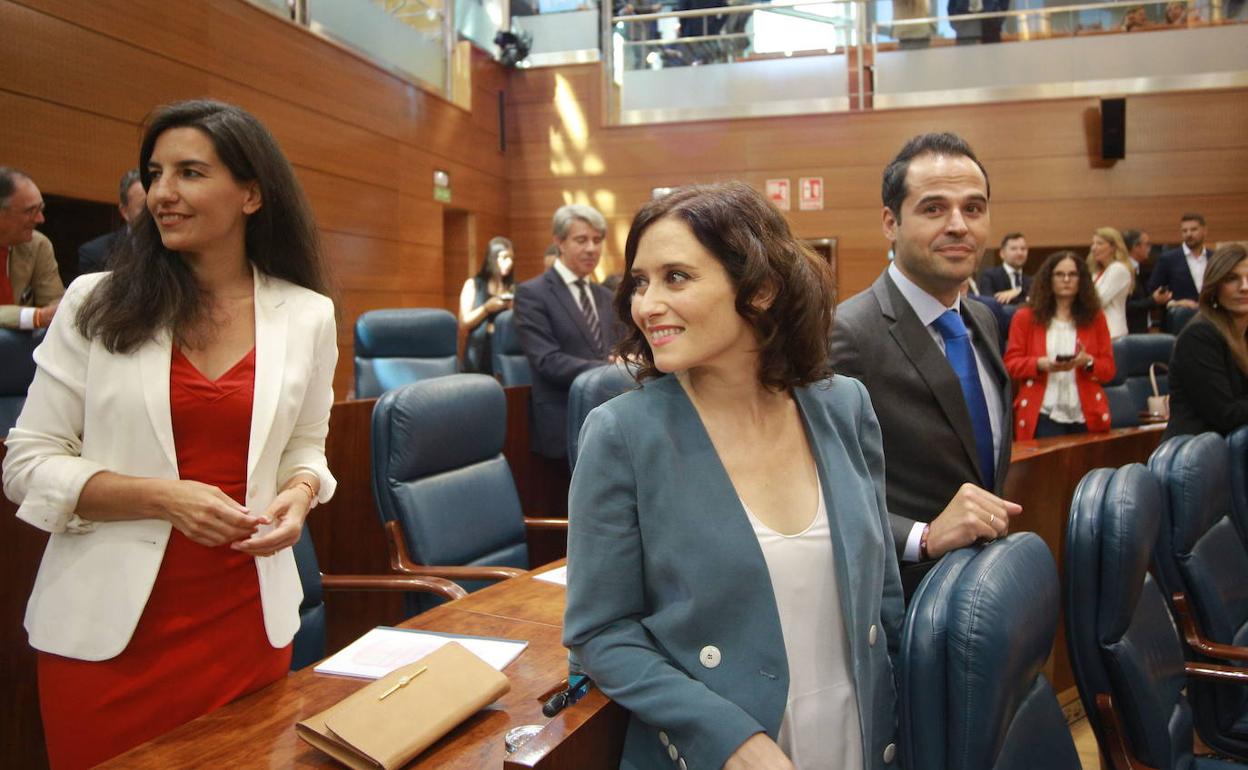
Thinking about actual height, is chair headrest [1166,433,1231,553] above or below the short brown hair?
below

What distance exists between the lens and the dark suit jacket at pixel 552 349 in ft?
12.1

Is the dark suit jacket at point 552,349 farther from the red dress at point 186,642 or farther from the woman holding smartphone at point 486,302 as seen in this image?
the red dress at point 186,642

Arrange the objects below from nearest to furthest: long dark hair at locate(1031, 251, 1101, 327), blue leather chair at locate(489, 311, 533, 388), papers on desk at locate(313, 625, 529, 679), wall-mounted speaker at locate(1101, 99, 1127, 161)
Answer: papers on desk at locate(313, 625, 529, 679)
long dark hair at locate(1031, 251, 1101, 327)
blue leather chair at locate(489, 311, 533, 388)
wall-mounted speaker at locate(1101, 99, 1127, 161)

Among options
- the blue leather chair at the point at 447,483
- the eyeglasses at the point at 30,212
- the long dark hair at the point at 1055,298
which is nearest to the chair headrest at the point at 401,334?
the eyeglasses at the point at 30,212

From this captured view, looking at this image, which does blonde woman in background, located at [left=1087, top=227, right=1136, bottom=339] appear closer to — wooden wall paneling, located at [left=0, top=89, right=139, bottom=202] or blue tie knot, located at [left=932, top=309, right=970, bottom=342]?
blue tie knot, located at [left=932, top=309, right=970, bottom=342]

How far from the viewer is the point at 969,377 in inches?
73.4

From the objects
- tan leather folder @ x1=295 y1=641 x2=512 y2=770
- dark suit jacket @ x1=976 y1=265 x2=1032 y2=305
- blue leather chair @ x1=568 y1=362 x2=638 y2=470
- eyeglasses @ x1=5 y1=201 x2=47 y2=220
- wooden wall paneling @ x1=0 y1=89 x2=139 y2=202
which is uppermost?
wooden wall paneling @ x1=0 y1=89 x2=139 y2=202

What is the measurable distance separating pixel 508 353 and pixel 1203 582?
359 centimetres

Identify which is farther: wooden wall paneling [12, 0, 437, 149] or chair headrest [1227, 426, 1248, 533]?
wooden wall paneling [12, 0, 437, 149]

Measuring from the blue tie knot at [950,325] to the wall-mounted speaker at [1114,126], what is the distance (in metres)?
6.40

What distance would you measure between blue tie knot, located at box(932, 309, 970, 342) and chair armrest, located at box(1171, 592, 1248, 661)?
827 mm

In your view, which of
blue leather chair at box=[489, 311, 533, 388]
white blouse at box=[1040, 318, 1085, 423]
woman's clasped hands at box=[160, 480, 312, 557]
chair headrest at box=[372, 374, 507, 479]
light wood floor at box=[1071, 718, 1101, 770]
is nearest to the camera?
woman's clasped hands at box=[160, 480, 312, 557]

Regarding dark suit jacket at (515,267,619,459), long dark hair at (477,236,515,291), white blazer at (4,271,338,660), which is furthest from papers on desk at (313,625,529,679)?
long dark hair at (477,236,515,291)

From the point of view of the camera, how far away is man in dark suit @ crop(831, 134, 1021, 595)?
1.74 m
